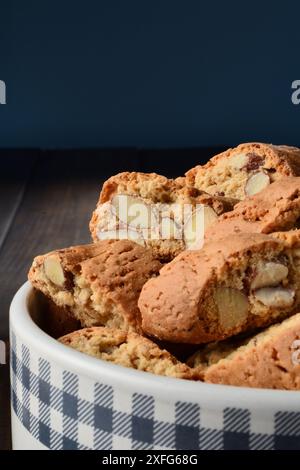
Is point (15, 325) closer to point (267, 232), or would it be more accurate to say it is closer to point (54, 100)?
point (267, 232)

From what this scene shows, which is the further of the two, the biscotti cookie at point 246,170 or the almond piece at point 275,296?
the biscotti cookie at point 246,170

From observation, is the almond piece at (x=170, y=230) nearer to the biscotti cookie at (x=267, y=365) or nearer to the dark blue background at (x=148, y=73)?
the biscotti cookie at (x=267, y=365)

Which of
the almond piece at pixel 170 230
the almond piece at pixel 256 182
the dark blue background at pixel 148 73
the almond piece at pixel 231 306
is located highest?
the dark blue background at pixel 148 73

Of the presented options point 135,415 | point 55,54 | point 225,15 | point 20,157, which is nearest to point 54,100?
point 55,54

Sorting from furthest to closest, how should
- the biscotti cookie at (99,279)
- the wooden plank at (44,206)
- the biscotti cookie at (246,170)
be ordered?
1. the wooden plank at (44,206)
2. the biscotti cookie at (246,170)
3. the biscotti cookie at (99,279)

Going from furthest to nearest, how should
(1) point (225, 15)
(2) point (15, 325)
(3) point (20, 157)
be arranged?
(1) point (225, 15), (3) point (20, 157), (2) point (15, 325)

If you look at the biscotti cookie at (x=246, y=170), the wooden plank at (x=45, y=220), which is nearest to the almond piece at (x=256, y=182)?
the biscotti cookie at (x=246, y=170)
